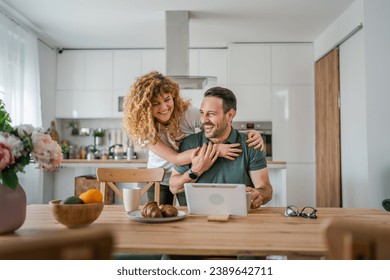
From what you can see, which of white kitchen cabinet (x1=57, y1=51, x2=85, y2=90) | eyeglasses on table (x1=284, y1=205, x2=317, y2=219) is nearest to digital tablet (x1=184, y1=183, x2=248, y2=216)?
eyeglasses on table (x1=284, y1=205, x2=317, y2=219)

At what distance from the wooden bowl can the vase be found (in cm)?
9

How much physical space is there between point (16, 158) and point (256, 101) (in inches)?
136

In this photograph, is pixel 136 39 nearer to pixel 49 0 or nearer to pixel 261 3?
pixel 49 0

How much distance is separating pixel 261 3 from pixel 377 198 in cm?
196

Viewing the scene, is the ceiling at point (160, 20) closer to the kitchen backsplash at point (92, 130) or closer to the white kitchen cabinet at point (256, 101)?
the white kitchen cabinet at point (256, 101)

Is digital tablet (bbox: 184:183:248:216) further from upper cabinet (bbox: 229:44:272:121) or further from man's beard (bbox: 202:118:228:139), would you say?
upper cabinet (bbox: 229:44:272:121)

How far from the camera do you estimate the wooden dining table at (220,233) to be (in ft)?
2.67

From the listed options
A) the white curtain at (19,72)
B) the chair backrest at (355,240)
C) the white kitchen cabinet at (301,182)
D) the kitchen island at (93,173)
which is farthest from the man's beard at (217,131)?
the white kitchen cabinet at (301,182)

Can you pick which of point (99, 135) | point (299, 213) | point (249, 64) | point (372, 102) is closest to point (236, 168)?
point (299, 213)

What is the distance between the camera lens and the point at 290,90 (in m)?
4.11

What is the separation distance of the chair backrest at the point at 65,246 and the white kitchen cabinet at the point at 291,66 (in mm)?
3927

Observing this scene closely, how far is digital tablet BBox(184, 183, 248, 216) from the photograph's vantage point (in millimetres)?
1142

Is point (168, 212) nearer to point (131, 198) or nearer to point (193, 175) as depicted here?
point (131, 198)
